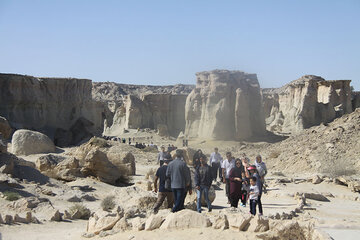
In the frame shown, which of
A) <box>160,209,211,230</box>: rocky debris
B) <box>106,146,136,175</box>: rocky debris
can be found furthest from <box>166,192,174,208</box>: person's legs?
<box>106,146,136,175</box>: rocky debris

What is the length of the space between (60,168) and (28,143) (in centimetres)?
1074

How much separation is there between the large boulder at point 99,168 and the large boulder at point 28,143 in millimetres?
10380

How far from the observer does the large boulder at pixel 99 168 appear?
16828 mm

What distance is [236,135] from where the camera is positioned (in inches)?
1483

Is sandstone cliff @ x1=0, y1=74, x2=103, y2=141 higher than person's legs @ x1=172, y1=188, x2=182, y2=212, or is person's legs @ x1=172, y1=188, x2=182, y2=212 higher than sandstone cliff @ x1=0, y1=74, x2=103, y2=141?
sandstone cliff @ x1=0, y1=74, x2=103, y2=141

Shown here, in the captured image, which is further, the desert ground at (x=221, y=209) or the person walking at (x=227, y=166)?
the person walking at (x=227, y=166)

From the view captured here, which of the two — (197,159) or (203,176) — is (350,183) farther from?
(203,176)

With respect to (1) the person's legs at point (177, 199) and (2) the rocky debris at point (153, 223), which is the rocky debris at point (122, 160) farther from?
(2) the rocky debris at point (153, 223)

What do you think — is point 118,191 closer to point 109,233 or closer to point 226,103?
point 109,233

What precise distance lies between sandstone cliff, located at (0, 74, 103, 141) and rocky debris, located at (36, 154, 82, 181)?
80.4 feet

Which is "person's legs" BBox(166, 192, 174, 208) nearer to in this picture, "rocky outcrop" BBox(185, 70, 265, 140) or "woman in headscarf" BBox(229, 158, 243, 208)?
"woman in headscarf" BBox(229, 158, 243, 208)

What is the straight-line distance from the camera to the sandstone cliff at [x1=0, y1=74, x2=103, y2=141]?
43.5 meters

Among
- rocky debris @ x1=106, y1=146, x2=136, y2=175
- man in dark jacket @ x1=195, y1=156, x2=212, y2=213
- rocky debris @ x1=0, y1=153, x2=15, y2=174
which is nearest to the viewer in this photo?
man in dark jacket @ x1=195, y1=156, x2=212, y2=213


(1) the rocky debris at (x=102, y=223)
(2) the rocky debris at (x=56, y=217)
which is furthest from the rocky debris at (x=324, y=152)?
(1) the rocky debris at (x=102, y=223)
